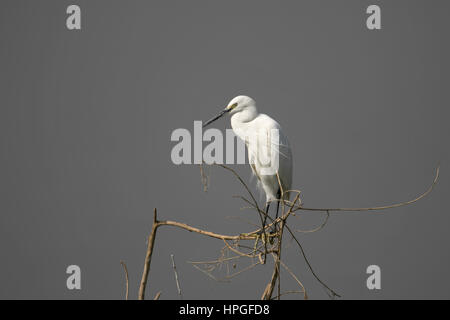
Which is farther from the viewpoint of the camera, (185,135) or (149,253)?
(185,135)

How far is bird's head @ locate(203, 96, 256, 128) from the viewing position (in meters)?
2.90

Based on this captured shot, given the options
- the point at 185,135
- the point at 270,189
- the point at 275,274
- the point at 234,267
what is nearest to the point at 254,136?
the point at 270,189

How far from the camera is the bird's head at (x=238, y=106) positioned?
9.52 ft

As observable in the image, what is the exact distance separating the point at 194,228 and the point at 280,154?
1.67 metres

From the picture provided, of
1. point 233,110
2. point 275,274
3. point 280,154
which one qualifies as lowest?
point 275,274

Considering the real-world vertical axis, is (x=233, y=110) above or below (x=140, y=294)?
above

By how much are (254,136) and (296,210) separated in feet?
4.84

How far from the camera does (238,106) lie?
2.92 metres

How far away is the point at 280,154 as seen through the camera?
315 cm

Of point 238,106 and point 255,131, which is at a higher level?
point 238,106

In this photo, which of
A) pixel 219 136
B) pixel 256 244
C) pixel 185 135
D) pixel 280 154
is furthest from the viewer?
pixel 280 154
